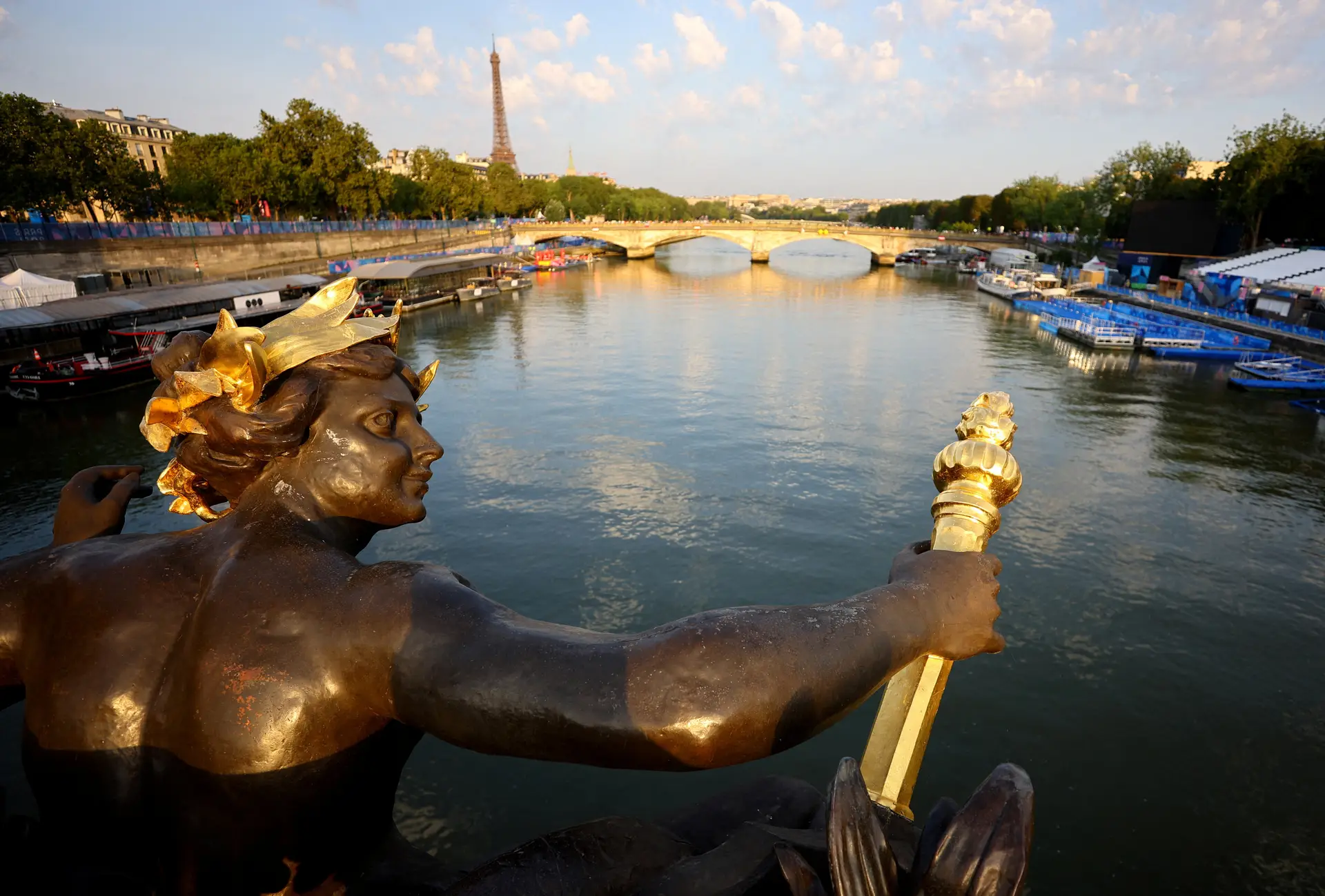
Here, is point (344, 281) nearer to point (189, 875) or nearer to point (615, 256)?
point (189, 875)

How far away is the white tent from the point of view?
82.9 ft

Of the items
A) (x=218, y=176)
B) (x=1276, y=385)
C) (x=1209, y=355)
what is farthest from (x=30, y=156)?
(x=1209, y=355)

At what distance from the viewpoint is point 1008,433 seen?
203cm

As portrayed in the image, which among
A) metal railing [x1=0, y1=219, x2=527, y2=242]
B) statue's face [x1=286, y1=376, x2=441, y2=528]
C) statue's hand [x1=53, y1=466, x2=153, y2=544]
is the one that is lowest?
statue's hand [x1=53, y1=466, x2=153, y2=544]

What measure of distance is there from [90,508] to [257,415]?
4.30ft

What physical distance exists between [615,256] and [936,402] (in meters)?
75.6

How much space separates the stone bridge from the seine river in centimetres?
5294

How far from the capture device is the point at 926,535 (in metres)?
15.8

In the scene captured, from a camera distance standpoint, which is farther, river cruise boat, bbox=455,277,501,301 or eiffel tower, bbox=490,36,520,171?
eiffel tower, bbox=490,36,520,171

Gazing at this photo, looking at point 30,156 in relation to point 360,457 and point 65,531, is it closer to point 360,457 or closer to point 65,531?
point 65,531

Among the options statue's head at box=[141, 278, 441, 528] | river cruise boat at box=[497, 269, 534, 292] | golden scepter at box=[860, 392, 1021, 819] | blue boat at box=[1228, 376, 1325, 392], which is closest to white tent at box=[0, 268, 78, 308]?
statue's head at box=[141, 278, 441, 528]

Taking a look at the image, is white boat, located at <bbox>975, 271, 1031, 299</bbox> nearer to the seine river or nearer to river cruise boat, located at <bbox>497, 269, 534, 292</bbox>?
the seine river

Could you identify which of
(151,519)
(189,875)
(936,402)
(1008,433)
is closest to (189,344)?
(189,875)

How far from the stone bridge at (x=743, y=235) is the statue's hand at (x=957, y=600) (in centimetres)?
8248
